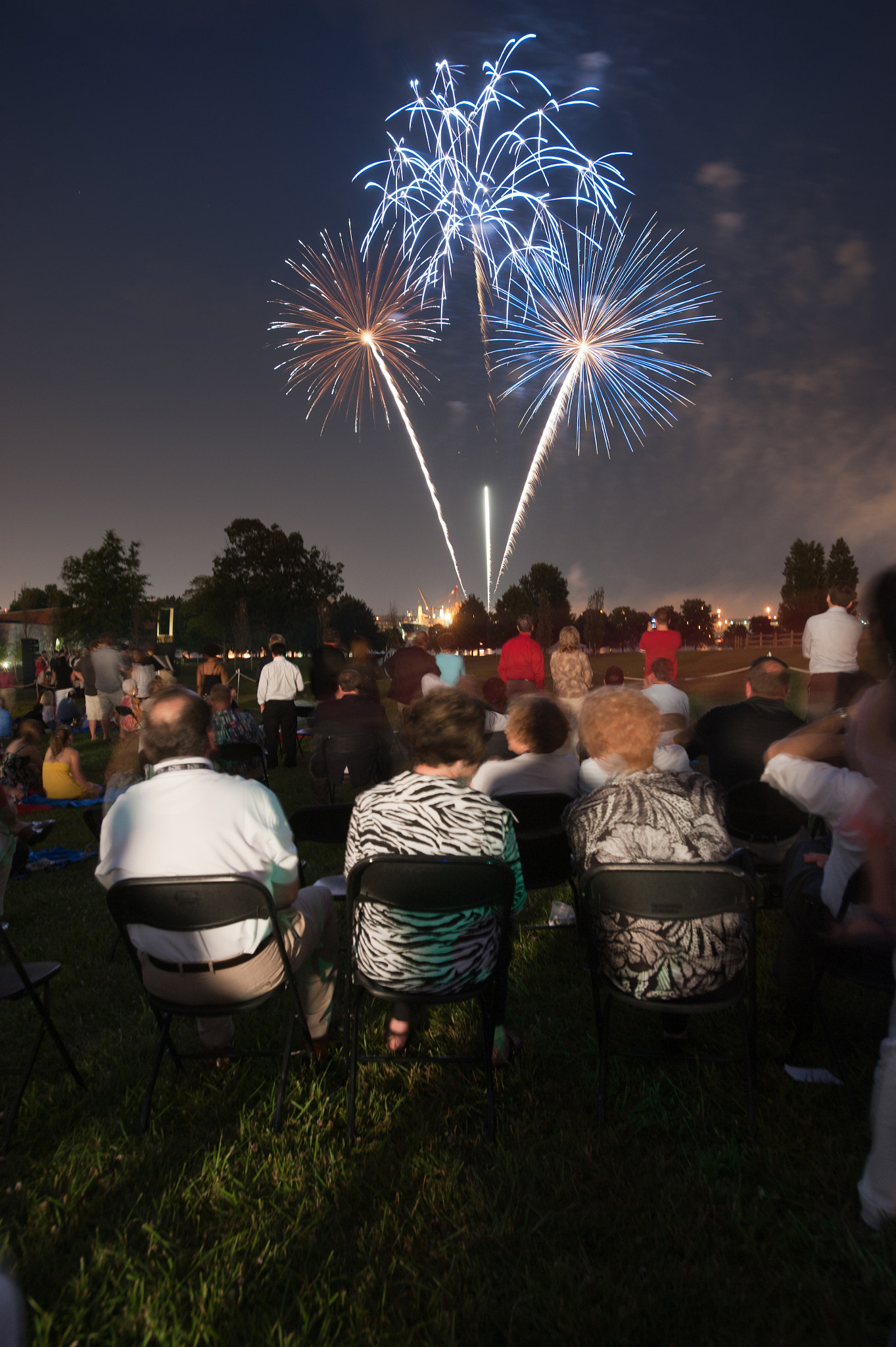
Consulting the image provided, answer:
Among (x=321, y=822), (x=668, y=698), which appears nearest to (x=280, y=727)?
(x=668, y=698)

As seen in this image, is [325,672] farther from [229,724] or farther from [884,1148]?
[884,1148]

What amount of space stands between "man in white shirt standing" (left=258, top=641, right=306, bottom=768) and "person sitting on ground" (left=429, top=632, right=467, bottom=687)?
101 inches

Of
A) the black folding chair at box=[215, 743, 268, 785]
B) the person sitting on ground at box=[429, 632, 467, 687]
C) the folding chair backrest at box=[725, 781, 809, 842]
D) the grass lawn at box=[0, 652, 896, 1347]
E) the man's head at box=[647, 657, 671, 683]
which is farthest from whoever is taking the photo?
the person sitting on ground at box=[429, 632, 467, 687]

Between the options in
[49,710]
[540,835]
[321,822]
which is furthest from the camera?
[49,710]

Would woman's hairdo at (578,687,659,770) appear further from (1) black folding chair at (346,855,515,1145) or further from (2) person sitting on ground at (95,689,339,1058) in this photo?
(2) person sitting on ground at (95,689,339,1058)

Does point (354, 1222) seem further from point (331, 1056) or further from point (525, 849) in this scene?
point (525, 849)

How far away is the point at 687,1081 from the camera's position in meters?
2.94

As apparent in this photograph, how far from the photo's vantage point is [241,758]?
775 centimetres

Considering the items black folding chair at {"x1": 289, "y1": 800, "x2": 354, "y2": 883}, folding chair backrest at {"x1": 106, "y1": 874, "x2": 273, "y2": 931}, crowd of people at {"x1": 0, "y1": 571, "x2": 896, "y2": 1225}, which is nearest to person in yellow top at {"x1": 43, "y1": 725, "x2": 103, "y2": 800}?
black folding chair at {"x1": 289, "y1": 800, "x2": 354, "y2": 883}

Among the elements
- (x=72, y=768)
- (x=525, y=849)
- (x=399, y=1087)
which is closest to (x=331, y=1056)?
(x=399, y=1087)

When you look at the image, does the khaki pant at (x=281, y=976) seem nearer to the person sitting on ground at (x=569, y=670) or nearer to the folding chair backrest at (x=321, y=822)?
the folding chair backrest at (x=321, y=822)

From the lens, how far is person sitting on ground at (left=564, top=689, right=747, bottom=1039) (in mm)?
2701

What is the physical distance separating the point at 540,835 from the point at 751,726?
77.6 inches

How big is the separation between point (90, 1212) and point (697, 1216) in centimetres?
193
